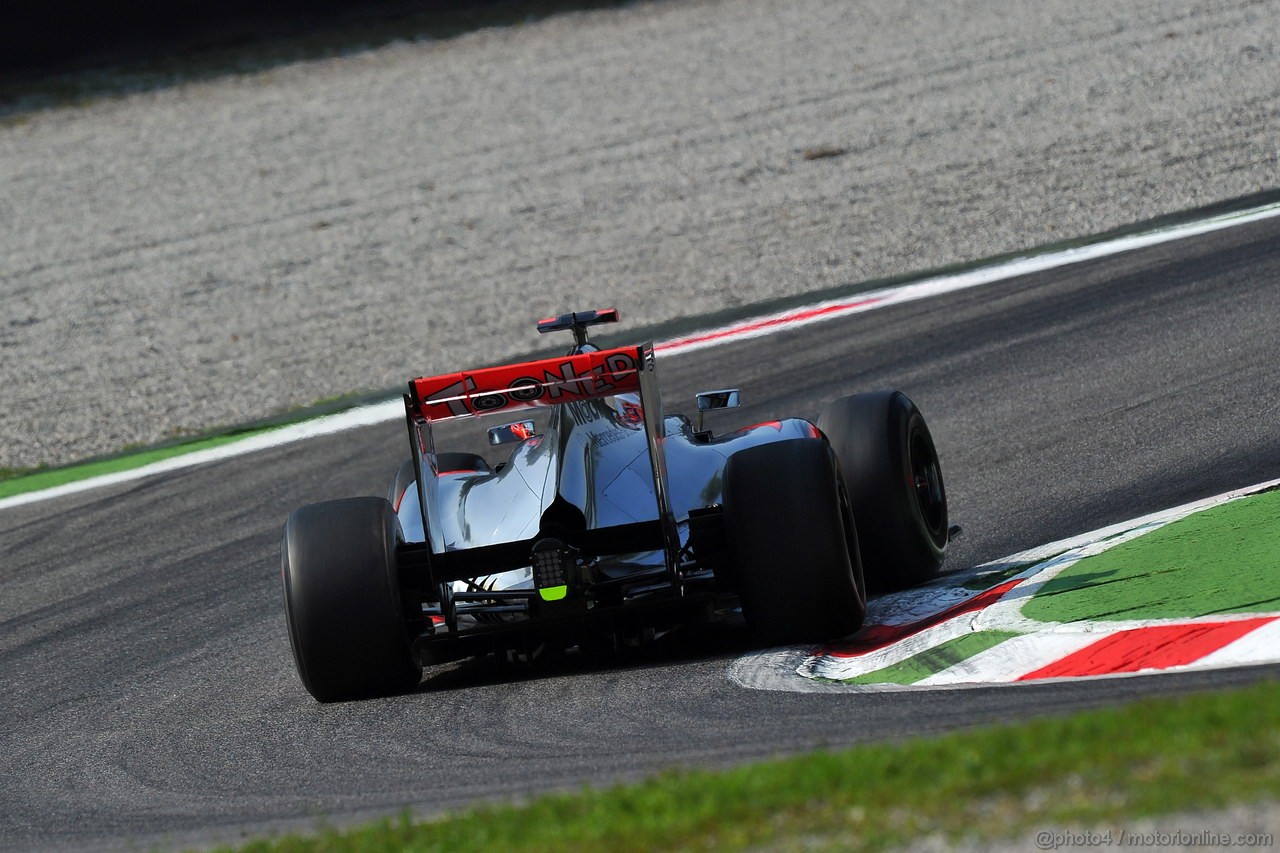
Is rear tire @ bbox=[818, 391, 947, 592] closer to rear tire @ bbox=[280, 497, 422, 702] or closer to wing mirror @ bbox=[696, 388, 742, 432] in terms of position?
wing mirror @ bbox=[696, 388, 742, 432]

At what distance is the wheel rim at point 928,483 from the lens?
7.63m

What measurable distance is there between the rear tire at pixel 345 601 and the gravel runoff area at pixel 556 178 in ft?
26.3

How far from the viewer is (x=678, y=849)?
11.7 ft

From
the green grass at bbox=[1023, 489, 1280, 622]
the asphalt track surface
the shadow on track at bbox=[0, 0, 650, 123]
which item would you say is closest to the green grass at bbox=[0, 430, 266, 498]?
the asphalt track surface

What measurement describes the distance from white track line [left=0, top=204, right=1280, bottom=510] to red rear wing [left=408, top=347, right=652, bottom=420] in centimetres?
677

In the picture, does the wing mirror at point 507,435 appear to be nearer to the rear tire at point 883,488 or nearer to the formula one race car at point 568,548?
the formula one race car at point 568,548

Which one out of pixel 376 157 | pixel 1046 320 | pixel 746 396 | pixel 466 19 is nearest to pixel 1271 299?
pixel 1046 320

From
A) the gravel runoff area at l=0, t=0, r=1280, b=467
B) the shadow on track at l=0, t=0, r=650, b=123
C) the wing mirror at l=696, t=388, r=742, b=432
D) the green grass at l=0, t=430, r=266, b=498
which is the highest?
the shadow on track at l=0, t=0, r=650, b=123

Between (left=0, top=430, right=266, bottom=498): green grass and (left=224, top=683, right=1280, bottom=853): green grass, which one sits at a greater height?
(left=0, top=430, right=266, bottom=498): green grass

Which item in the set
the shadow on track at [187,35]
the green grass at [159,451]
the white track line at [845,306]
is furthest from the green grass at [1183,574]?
the shadow on track at [187,35]

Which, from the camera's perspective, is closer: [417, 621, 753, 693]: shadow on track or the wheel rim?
[417, 621, 753, 693]: shadow on track

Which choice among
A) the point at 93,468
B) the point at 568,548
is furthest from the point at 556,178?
the point at 568,548

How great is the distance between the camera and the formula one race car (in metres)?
6.21

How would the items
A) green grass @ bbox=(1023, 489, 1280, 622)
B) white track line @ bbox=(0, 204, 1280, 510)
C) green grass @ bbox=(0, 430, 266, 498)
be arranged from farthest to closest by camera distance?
white track line @ bbox=(0, 204, 1280, 510) < green grass @ bbox=(0, 430, 266, 498) < green grass @ bbox=(1023, 489, 1280, 622)
